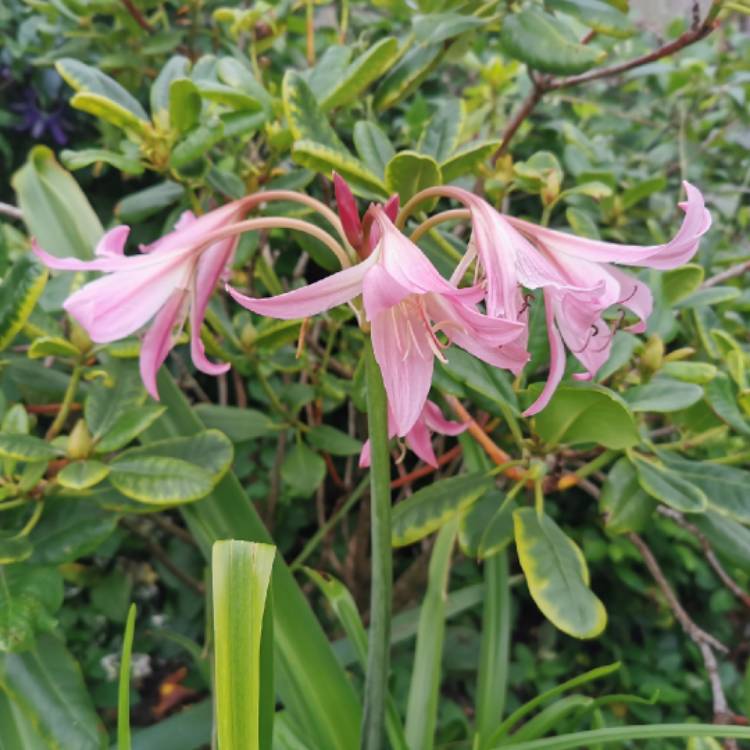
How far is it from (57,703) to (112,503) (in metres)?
0.23

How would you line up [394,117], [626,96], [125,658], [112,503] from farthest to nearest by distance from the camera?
[626,96] < [394,117] < [112,503] < [125,658]

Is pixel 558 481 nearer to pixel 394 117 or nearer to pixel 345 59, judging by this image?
pixel 345 59

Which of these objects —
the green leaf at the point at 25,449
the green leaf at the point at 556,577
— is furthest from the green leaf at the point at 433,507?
the green leaf at the point at 25,449

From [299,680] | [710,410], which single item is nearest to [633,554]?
[710,410]

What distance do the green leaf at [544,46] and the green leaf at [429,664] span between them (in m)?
0.54

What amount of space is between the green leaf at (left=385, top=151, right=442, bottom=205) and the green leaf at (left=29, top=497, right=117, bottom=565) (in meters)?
0.51

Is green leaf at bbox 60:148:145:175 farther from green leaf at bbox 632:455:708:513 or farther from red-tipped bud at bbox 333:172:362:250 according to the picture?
green leaf at bbox 632:455:708:513

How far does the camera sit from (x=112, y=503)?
85 cm

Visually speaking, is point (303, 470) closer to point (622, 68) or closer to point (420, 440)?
point (420, 440)

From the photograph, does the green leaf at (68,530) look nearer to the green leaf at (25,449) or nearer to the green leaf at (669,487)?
the green leaf at (25,449)

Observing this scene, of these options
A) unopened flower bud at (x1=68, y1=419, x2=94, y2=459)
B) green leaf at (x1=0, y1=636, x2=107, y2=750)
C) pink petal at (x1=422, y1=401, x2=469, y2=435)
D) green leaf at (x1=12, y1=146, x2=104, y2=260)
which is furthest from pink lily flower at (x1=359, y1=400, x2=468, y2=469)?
green leaf at (x1=12, y1=146, x2=104, y2=260)

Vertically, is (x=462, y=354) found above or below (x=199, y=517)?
above

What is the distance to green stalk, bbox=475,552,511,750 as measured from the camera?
95cm

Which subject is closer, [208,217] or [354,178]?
[208,217]
